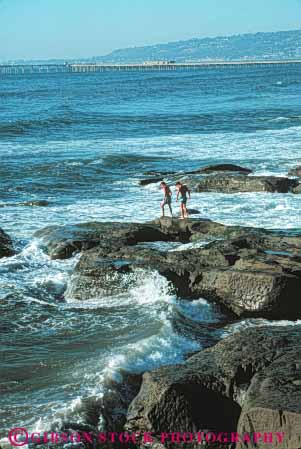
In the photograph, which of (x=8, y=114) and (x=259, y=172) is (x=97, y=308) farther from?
(x=8, y=114)

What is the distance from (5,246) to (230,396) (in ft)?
33.7

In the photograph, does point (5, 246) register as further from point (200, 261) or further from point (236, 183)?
point (236, 183)

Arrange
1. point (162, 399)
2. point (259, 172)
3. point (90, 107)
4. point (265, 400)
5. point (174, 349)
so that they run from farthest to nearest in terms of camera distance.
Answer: point (90, 107) < point (259, 172) < point (174, 349) < point (162, 399) < point (265, 400)

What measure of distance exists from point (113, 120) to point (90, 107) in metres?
13.3

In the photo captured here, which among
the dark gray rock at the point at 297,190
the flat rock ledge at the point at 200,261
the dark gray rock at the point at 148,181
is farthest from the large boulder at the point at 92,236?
the dark gray rock at the point at 148,181

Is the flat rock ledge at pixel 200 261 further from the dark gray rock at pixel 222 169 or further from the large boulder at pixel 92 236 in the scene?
the dark gray rock at pixel 222 169

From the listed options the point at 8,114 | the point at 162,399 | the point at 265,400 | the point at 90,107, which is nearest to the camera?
the point at 265,400

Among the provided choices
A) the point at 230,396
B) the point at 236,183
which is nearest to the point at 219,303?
the point at 230,396

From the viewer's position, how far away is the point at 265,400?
24.7 feet

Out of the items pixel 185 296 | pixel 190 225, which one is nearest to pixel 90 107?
pixel 190 225

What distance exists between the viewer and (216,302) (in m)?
13.3

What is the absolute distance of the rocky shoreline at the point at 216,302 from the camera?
8.12m

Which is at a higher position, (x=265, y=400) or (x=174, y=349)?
(x=265, y=400)

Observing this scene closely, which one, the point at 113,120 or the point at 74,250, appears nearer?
the point at 74,250
